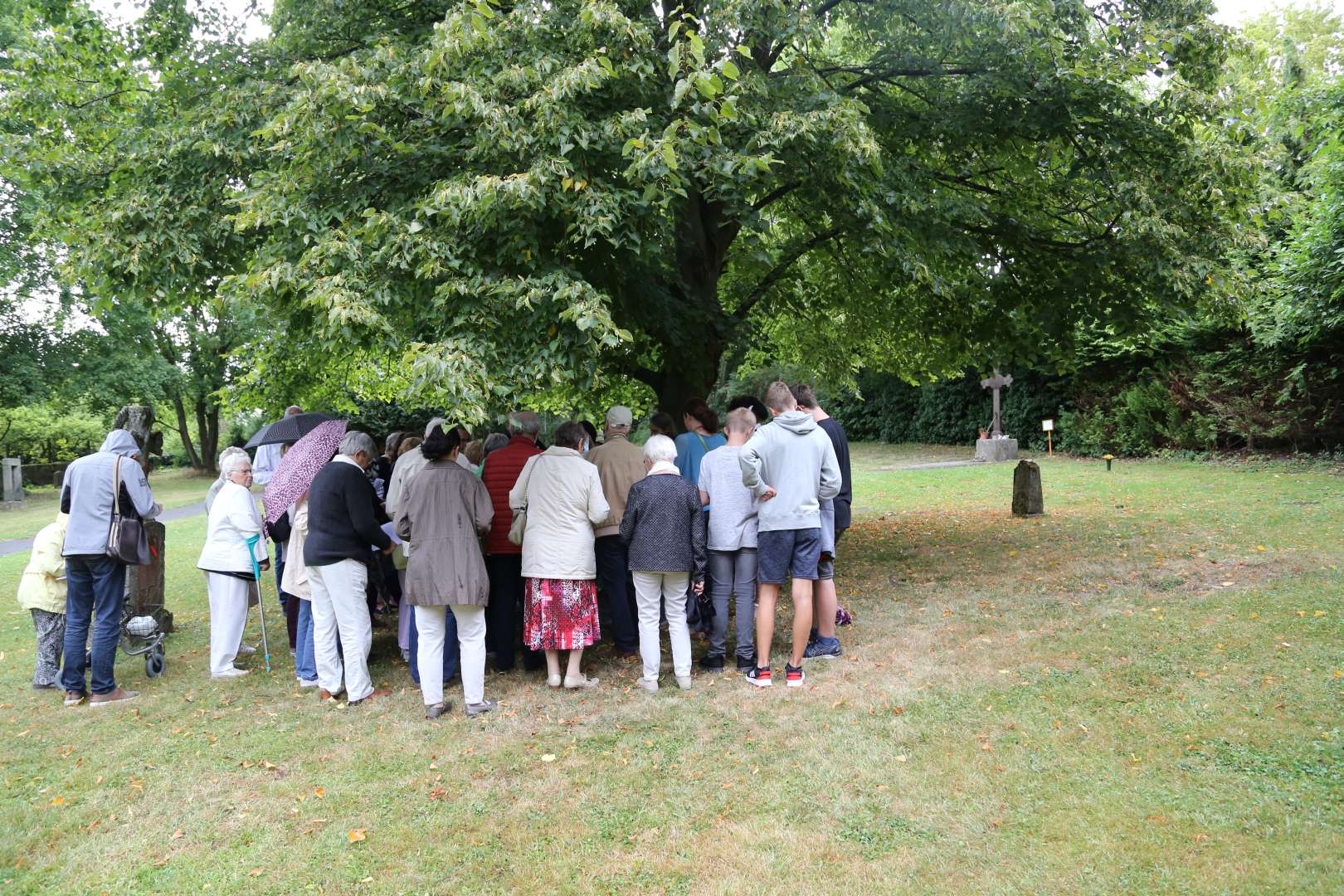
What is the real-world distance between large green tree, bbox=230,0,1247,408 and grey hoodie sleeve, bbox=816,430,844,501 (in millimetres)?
1617

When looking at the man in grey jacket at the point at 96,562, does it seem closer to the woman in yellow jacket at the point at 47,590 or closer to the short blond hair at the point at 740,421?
the woman in yellow jacket at the point at 47,590

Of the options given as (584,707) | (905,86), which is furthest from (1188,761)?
(905,86)

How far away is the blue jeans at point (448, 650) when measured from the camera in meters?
6.52

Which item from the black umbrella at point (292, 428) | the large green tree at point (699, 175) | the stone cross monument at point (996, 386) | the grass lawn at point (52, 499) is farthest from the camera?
the stone cross monument at point (996, 386)

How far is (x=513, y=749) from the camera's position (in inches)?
203

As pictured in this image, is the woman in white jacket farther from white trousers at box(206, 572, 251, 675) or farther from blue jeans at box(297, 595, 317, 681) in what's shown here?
blue jeans at box(297, 595, 317, 681)

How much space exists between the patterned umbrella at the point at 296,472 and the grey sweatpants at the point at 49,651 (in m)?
1.76

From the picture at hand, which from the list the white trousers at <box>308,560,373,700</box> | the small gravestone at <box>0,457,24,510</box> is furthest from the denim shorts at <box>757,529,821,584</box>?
the small gravestone at <box>0,457,24,510</box>

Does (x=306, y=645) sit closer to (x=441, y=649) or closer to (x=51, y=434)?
(x=441, y=649)

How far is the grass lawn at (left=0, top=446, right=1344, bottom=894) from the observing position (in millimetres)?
3764

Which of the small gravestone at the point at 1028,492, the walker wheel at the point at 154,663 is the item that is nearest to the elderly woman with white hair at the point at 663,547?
the walker wheel at the point at 154,663

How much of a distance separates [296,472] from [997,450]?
22.0 metres

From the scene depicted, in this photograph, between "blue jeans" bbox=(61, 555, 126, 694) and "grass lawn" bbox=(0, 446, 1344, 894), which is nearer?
"grass lawn" bbox=(0, 446, 1344, 894)

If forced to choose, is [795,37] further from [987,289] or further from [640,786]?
[640,786]
